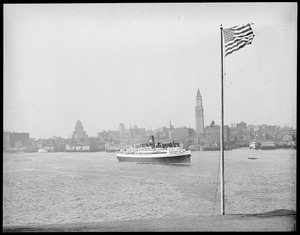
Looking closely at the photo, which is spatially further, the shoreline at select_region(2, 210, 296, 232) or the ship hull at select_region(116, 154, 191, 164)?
the ship hull at select_region(116, 154, 191, 164)

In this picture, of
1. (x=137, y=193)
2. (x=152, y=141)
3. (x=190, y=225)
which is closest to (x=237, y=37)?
(x=190, y=225)

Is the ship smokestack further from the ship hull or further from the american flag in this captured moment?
the american flag

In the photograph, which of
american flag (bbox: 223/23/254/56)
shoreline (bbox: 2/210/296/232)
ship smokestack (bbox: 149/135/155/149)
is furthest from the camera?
ship smokestack (bbox: 149/135/155/149)

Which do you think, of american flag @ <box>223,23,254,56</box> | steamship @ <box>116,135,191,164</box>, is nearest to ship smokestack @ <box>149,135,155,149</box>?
steamship @ <box>116,135,191,164</box>

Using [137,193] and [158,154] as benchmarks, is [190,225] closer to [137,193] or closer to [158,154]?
[137,193]

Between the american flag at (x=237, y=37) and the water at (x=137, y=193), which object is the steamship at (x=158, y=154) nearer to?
the water at (x=137, y=193)

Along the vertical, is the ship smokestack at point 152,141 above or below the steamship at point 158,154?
above

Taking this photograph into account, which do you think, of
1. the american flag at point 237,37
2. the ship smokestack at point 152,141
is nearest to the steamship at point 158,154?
the ship smokestack at point 152,141

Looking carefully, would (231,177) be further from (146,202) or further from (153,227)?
(153,227)
